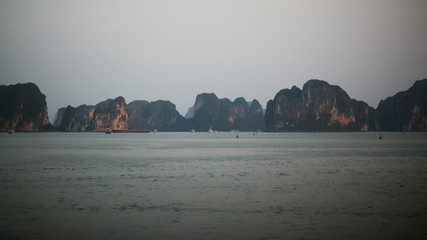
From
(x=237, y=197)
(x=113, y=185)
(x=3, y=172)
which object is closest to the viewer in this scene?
(x=237, y=197)

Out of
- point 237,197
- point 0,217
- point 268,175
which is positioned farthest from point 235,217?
point 268,175

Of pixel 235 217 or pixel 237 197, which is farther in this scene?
pixel 237 197


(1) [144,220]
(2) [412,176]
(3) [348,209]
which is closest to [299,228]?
(3) [348,209]

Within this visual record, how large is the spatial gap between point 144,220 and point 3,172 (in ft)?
102

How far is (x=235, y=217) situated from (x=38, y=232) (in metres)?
10.1

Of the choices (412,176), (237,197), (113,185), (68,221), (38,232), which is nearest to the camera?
(38,232)

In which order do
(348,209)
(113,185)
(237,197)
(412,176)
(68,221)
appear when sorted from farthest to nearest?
(412,176) < (113,185) < (237,197) < (348,209) < (68,221)

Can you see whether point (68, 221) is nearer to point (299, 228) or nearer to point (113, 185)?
point (299, 228)

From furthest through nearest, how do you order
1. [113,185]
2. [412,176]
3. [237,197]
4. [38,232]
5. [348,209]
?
[412,176] → [113,185] → [237,197] → [348,209] → [38,232]

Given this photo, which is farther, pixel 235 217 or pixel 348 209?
pixel 348 209

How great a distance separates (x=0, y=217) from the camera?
24047mm

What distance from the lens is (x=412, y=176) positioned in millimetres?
44844

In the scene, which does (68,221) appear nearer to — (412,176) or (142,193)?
(142,193)

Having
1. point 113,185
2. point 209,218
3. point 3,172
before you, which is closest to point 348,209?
point 209,218
